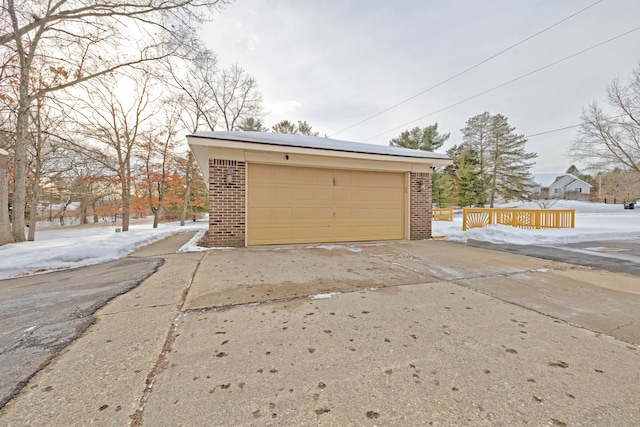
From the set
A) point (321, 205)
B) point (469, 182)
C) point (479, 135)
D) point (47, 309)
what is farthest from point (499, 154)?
point (47, 309)

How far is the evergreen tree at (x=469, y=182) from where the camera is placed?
25.8 metres

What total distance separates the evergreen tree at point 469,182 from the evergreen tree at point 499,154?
1978 mm

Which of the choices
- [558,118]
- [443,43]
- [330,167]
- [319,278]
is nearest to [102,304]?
[319,278]

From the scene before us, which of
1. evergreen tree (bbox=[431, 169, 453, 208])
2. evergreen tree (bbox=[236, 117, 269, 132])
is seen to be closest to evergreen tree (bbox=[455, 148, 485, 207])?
evergreen tree (bbox=[431, 169, 453, 208])

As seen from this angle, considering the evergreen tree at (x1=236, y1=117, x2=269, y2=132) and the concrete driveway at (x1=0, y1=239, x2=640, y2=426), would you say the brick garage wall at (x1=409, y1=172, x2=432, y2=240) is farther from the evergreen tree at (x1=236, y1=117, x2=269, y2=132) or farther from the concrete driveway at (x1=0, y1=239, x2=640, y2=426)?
the evergreen tree at (x1=236, y1=117, x2=269, y2=132)

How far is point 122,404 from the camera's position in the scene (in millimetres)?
1273

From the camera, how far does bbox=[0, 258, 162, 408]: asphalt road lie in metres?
1.66

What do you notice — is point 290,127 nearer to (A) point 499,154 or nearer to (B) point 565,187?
(A) point 499,154

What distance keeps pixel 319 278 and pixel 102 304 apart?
251cm

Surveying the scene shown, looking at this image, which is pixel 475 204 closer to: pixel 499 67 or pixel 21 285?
pixel 499 67

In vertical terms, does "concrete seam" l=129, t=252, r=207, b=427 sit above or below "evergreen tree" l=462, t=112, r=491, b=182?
below

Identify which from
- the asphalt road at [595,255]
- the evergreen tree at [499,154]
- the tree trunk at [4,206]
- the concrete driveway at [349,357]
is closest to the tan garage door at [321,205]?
the asphalt road at [595,255]

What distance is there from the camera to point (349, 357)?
67.6 inches

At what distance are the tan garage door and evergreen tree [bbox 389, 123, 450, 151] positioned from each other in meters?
21.1
